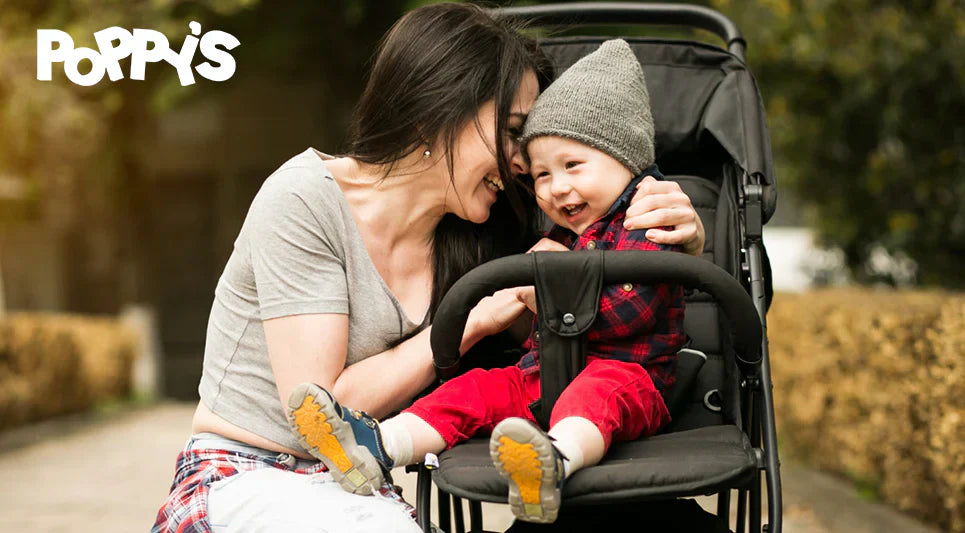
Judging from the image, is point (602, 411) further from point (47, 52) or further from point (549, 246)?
point (47, 52)

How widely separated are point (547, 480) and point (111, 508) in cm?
480

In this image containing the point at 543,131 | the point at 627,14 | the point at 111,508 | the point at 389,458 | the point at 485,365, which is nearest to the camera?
the point at 389,458

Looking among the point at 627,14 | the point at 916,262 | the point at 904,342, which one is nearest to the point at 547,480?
the point at 627,14

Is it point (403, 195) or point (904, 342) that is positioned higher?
point (403, 195)

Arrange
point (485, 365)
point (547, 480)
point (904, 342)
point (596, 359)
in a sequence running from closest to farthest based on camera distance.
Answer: point (547, 480) < point (596, 359) < point (485, 365) < point (904, 342)

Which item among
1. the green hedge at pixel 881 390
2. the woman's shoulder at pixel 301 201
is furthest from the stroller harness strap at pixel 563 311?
the green hedge at pixel 881 390

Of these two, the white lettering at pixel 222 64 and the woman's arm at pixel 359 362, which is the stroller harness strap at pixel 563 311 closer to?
the woman's arm at pixel 359 362

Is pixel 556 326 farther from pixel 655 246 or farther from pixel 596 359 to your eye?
pixel 655 246

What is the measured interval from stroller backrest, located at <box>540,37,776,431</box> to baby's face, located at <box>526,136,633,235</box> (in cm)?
40

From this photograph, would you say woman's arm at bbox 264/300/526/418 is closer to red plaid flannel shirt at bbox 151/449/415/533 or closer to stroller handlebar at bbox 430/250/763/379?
red plaid flannel shirt at bbox 151/449/415/533

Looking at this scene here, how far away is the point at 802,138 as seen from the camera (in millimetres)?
8180

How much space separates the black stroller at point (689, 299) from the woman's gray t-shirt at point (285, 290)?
0.77 ft

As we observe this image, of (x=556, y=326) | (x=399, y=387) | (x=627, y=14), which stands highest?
(x=627, y=14)

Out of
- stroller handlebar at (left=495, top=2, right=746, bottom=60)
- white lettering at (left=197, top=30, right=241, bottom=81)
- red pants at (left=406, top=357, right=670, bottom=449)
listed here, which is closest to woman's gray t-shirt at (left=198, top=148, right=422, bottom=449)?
red pants at (left=406, top=357, right=670, bottom=449)
